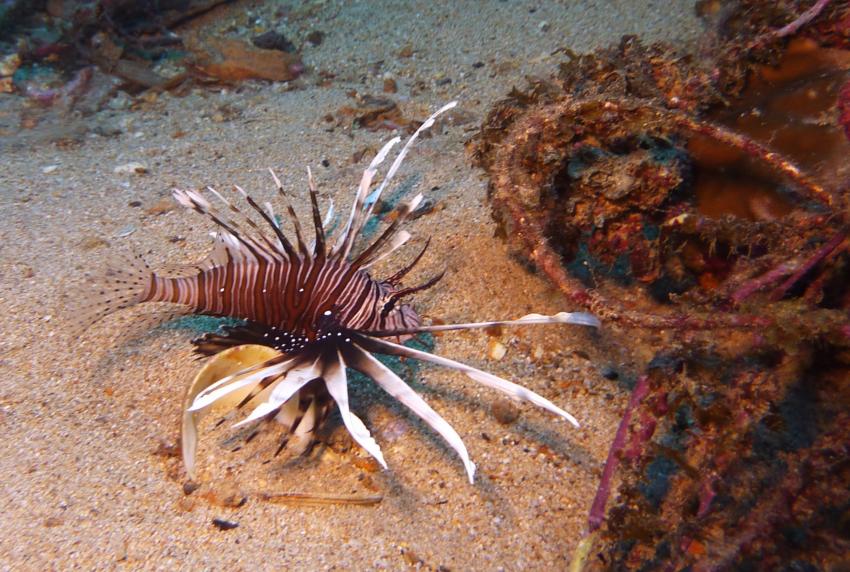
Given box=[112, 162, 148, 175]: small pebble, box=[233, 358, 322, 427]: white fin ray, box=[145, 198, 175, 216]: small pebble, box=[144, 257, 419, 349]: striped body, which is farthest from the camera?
box=[112, 162, 148, 175]: small pebble

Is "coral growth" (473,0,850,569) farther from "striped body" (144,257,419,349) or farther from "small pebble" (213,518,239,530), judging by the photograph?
"small pebble" (213,518,239,530)

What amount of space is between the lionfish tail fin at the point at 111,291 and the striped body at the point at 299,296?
0.24 metres

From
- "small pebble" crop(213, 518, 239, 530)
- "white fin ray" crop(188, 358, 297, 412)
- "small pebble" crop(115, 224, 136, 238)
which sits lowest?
"small pebble" crop(213, 518, 239, 530)

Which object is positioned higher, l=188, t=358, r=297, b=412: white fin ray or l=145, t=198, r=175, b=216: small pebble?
l=188, t=358, r=297, b=412: white fin ray

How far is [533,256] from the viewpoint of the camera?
102 inches

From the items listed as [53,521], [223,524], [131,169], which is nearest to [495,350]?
[223,524]

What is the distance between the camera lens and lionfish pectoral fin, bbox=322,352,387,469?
5.98 feet

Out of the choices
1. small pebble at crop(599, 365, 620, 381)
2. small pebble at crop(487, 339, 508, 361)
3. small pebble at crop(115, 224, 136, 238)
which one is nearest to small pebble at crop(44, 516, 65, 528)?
small pebble at crop(487, 339, 508, 361)

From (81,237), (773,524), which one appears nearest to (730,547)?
(773,524)

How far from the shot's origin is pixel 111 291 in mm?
2971

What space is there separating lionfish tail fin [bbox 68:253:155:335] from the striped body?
24 centimetres

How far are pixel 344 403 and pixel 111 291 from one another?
65.2 inches

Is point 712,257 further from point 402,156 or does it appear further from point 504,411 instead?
point 402,156

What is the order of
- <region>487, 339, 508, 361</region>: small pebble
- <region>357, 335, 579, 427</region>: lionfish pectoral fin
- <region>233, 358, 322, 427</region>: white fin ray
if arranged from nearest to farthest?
1. <region>357, 335, 579, 427</region>: lionfish pectoral fin
2. <region>233, 358, 322, 427</region>: white fin ray
3. <region>487, 339, 508, 361</region>: small pebble
